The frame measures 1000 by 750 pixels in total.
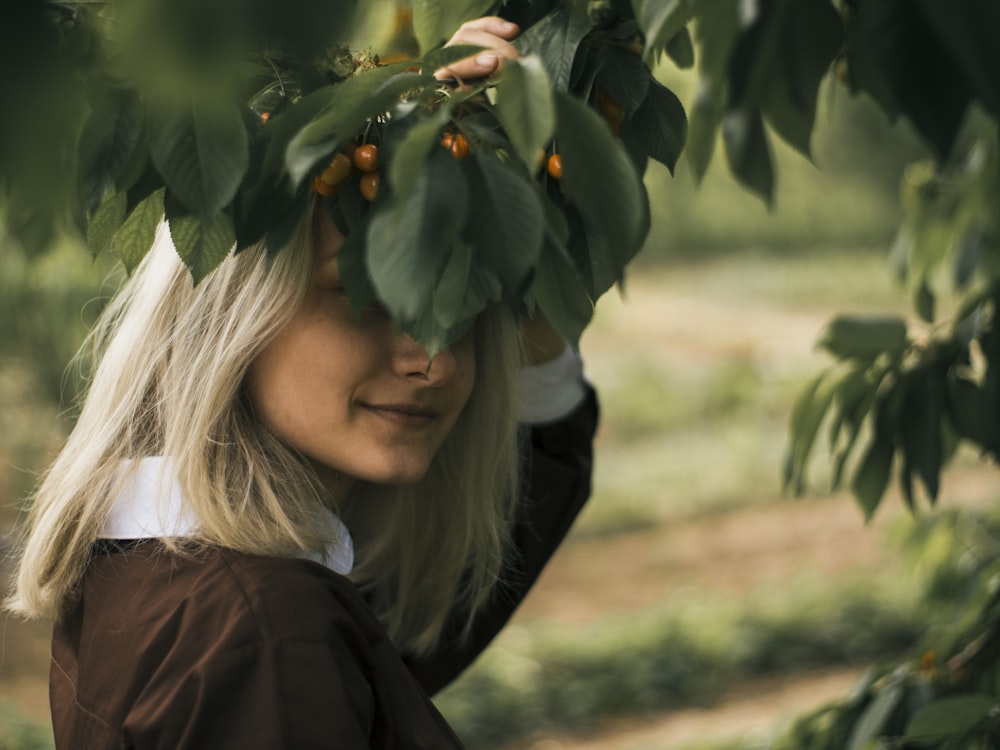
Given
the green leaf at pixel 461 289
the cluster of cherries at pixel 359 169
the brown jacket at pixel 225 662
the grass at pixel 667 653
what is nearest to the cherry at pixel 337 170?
the cluster of cherries at pixel 359 169

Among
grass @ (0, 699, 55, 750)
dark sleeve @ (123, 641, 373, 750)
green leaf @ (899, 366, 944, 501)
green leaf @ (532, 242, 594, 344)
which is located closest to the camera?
green leaf @ (532, 242, 594, 344)

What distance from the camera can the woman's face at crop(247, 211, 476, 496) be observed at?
1304mm

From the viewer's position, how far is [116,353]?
1.50 m

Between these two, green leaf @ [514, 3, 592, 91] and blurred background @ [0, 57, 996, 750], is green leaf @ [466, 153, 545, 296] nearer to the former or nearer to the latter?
green leaf @ [514, 3, 592, 91]

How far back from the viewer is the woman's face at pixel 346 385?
130 centimetres

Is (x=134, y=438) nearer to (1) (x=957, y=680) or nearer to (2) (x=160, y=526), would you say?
(2) (x=160, y=526)

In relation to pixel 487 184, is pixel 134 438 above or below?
below

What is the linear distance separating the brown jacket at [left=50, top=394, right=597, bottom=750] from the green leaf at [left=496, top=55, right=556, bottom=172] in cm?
63

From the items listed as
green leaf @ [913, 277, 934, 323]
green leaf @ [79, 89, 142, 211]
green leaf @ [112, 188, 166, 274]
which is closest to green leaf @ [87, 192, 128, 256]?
green leaf @ [112, 188, 166, 274]

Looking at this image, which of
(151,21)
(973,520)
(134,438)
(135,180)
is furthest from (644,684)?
(151,21)

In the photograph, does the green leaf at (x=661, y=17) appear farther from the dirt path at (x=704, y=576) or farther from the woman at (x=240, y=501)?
the dirt path at (x=704, y=576)

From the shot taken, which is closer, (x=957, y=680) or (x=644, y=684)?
(x=957, y=680)

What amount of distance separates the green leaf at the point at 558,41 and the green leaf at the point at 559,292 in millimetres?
219

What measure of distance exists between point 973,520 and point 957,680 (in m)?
1.11
